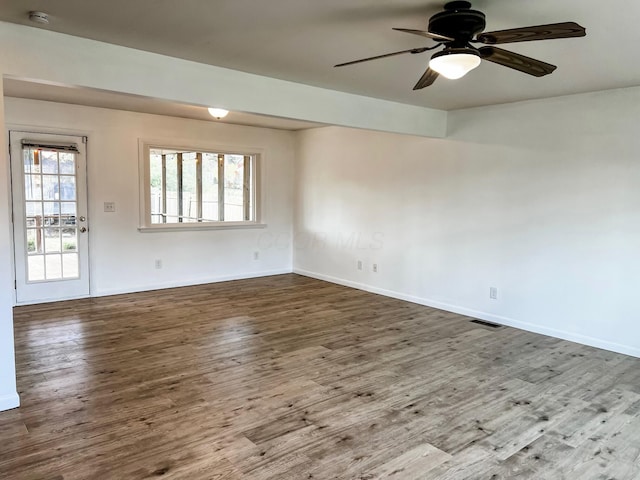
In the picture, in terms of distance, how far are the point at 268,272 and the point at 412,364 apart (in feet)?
13.5

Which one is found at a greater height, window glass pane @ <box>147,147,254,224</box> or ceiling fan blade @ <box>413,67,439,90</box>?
ceiling fan blade @ <box>413,67,439,90</box>

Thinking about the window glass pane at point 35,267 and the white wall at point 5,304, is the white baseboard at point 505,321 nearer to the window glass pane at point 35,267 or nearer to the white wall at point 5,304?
the window glass pane at point 35,267

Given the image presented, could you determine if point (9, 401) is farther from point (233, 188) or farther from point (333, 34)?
point (233, 188)

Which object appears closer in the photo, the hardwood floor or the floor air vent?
the hardwood floor

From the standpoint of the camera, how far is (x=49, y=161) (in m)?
5.39

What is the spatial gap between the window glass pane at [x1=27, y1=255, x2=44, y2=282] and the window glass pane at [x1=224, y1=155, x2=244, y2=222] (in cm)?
Result: 270

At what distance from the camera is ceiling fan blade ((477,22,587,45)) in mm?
1967

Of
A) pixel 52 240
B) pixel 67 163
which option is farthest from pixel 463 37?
pixel 52 240

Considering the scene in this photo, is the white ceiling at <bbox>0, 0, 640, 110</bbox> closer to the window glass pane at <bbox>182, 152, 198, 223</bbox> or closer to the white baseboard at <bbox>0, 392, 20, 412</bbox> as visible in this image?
the white baseboard at <bbox>0, 392, 20, 412</bbox>

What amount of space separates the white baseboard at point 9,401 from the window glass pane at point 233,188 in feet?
15.2

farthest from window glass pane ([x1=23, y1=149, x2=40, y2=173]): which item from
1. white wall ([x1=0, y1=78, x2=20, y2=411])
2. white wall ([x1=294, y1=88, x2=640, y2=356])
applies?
white wall ([x1=294, y1=88, x2=640, y2=356])

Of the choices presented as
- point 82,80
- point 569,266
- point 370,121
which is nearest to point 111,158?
point 82,80

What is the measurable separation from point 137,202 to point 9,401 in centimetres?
355

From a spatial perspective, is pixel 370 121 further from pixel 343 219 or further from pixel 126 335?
pixel 126 335
